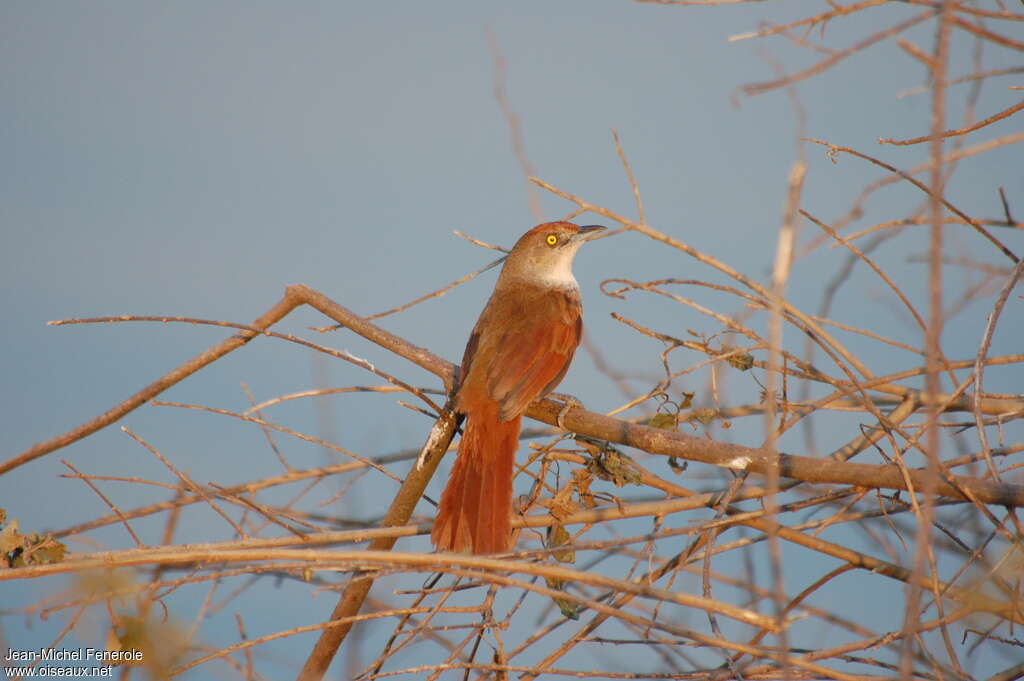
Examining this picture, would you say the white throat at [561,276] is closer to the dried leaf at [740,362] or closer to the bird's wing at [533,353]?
the bird's wing at [533,353]

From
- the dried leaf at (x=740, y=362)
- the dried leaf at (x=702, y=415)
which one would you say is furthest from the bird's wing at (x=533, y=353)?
the dried leaf at (x=740, y=362)

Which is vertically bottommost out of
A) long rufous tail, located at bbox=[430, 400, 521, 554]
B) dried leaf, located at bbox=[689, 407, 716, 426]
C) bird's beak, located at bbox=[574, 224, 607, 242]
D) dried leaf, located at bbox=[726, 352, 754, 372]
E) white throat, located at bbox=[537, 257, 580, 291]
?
long rufous tail, located at bbox=[430, 400, 521, 554]

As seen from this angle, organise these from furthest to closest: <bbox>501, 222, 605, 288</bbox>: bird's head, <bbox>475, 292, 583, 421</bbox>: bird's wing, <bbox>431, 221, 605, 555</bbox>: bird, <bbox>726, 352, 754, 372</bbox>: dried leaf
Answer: <bbox>501, 222, 605, 288</bbox>: bird's head
<bbox>475, 292, 583, 421</bbox>: bird's wing
<bbox>431, 221, 605, 555</bbox>: bird
<bbox>726, 352, 754, 372</bbox>: dried leaf

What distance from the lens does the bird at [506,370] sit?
3.70 metres

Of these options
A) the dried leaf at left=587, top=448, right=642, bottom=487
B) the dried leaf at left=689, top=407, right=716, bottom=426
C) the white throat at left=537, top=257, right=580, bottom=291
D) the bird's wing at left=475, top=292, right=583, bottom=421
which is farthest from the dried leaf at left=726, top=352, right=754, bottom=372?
the white throat at left=537, top=257, right=580, bottom=291

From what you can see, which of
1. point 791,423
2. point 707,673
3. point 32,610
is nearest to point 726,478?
point 791,423

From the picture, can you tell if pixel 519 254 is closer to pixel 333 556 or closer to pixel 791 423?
pixel 791 423

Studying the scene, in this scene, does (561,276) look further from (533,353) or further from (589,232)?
(533,353)

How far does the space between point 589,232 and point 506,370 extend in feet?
5.87

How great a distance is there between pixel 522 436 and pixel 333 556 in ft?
6.61

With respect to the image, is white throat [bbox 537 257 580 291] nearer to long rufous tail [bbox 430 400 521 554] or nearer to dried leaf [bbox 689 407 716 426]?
long rufous tail [bbox 430 400 521 554]

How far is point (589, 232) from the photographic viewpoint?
5770 millimetres

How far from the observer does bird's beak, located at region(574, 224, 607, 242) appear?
18.8 feet

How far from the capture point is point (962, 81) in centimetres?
288
